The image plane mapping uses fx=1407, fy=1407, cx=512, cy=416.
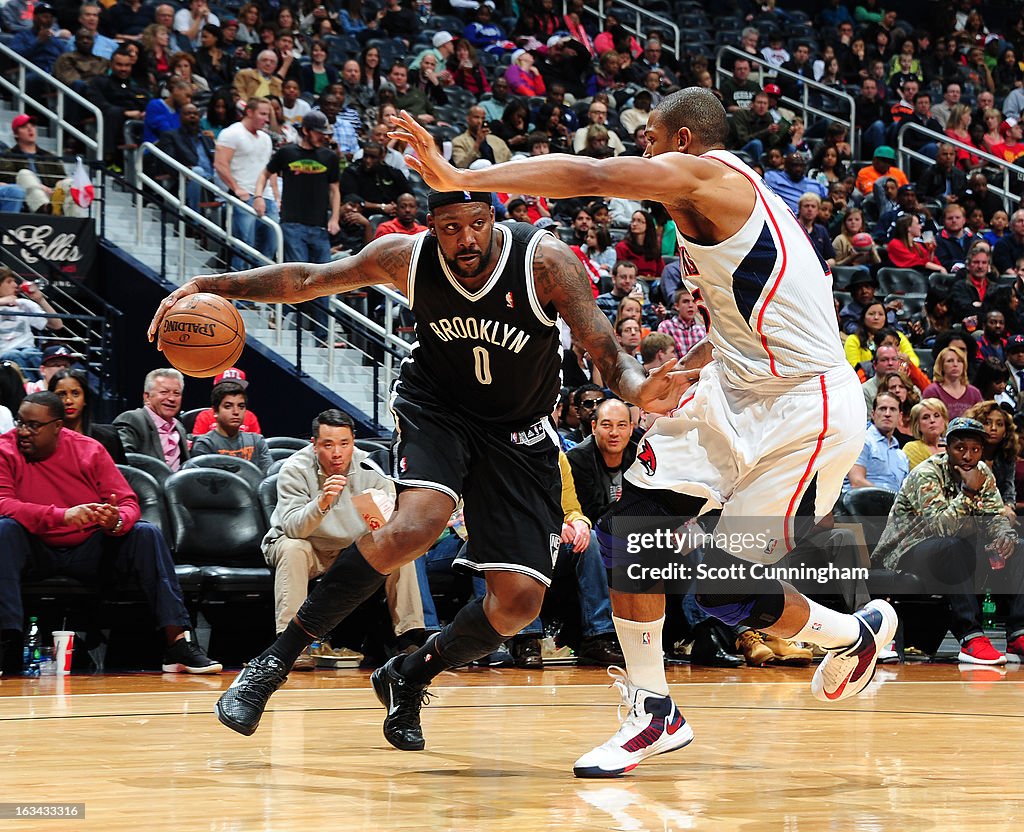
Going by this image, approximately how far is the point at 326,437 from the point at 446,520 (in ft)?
11.1

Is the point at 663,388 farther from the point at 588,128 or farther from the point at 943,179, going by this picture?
the point at 943,179

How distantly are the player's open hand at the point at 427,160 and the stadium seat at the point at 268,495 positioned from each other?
4849 millimetres

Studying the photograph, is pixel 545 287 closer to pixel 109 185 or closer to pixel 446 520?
pixel 446 520

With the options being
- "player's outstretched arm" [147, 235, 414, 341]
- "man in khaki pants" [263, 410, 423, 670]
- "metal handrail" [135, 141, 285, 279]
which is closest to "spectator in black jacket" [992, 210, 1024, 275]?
"metal handrail" [135, 141, 285, 279]

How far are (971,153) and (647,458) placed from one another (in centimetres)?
1501

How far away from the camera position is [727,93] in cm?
1773

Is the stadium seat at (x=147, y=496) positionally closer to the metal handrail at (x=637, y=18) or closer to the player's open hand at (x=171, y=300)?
the player's open hand at (x=171, y=300)

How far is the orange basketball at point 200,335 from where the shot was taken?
4.64 meters

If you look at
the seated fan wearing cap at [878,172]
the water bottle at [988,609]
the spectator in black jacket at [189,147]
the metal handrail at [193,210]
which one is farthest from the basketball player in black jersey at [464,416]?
the seated fan wearing cap at [878,172]

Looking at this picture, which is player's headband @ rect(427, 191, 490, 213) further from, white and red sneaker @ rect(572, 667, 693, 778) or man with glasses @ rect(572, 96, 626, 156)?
man with glasses @ rect(572, 96, 626, 156)

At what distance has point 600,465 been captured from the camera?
829 centimetres

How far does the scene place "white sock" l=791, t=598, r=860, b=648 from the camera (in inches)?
177


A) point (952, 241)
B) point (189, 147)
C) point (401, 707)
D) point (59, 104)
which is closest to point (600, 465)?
point (401, 707)

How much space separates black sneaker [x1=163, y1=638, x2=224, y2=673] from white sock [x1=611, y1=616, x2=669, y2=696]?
360 centimetres
